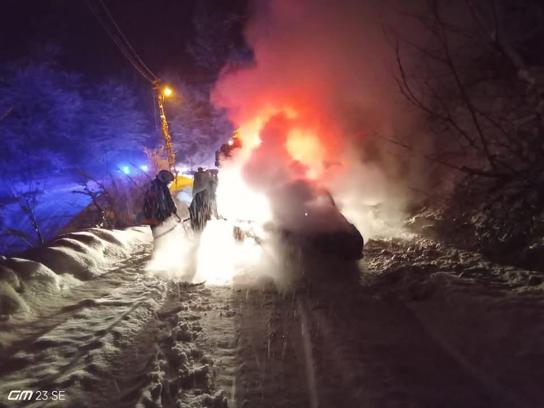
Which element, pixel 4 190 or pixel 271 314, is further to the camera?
pixel 4 190

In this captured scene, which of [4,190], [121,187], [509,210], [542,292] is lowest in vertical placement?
[542,292]

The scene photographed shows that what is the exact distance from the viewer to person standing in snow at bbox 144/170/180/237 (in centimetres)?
946

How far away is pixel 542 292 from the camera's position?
5164mm

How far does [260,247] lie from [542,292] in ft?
19.4

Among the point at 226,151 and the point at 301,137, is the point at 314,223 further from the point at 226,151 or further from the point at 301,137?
the point at 226,151

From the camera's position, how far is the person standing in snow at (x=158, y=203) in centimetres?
946

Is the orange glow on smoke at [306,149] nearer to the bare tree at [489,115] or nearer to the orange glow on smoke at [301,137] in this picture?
the orange glow on smoke at [301,137]

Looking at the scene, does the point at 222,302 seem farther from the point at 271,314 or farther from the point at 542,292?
the point at 542,292

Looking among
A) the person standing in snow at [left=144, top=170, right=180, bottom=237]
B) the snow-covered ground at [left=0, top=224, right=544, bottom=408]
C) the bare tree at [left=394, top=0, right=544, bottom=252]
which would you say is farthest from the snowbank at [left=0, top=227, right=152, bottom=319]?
the bare tree at [left=394, top=0, right=544, bottom=252]

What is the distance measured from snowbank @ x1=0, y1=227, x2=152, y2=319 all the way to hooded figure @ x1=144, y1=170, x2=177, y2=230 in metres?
1.12

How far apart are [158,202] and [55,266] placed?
2.91 meters

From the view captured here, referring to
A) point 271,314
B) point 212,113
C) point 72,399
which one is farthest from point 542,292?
point 212,113

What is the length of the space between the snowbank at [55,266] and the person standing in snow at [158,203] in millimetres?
1089

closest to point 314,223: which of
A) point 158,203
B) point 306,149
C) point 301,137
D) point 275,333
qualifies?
point 158,203
